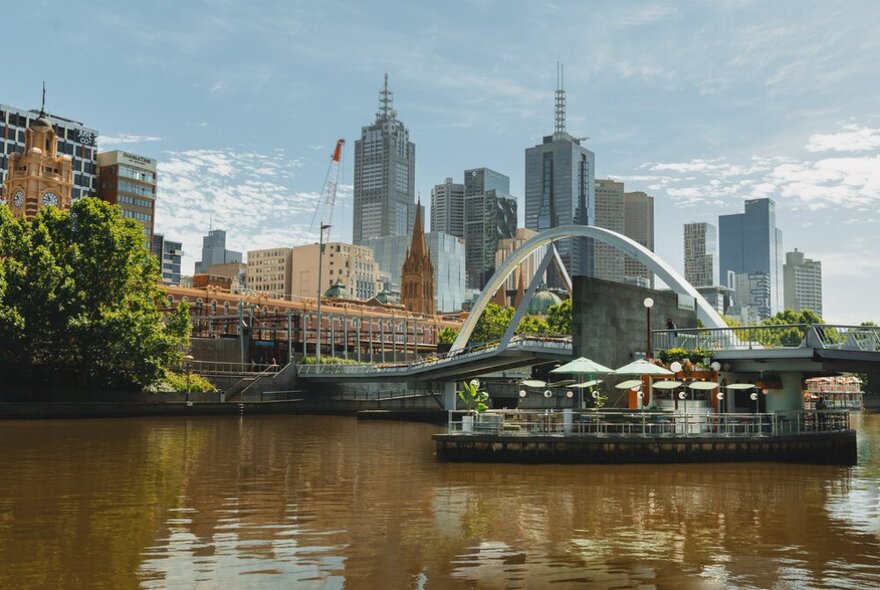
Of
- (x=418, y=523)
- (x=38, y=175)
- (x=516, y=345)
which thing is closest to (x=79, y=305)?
(x=516, y=345)

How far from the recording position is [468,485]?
30.4 meters

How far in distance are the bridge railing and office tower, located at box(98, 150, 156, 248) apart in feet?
484

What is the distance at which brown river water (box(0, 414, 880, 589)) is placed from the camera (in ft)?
55.2

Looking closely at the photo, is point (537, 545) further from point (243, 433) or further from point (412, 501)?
point (243, 433)

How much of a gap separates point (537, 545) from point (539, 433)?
19013 mm

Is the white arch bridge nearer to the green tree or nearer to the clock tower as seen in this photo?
the green tree

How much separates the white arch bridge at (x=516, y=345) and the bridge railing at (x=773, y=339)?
535 cm

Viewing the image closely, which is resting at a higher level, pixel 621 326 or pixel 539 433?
pixel 621 326

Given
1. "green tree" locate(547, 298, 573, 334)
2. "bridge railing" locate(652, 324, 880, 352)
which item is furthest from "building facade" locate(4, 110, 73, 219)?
"bridge railing" locate(652, 324, 880, 352)

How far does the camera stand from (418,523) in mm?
22375

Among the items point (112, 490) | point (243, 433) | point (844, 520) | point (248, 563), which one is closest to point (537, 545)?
point (248, 563)

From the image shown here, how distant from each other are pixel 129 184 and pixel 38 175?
2307 cm

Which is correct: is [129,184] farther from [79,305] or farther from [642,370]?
[642,370]

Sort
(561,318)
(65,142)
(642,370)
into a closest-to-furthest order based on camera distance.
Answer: (642,370)
(561,318)
(65,142)
